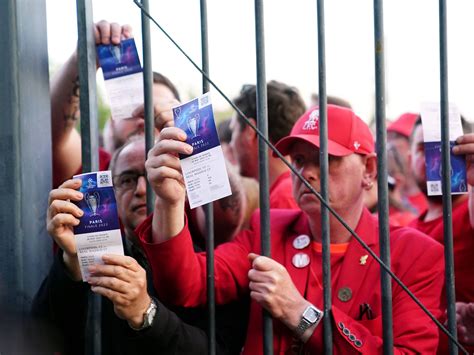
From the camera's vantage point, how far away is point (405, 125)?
4992mm

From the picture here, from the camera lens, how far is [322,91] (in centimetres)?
226

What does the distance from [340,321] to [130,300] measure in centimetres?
55

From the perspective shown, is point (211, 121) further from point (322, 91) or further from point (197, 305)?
point (197, 305)

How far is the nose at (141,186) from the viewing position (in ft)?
10.2

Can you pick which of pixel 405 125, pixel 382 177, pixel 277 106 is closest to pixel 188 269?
pixel 382 177

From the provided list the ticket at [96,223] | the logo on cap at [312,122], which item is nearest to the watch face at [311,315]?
the ticket at [96,223]

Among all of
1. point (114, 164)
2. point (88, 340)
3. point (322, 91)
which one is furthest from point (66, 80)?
point (322, 91)

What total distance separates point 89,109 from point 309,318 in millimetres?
805

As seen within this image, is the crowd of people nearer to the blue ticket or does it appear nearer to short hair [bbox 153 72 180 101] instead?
the blue ticket

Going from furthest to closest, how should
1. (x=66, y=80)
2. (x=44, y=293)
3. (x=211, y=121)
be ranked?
(x=66, y=80)
(x=44, y=293)
(x=211, y=121)

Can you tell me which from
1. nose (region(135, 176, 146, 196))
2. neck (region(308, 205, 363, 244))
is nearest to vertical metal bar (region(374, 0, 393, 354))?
neck (region(308, 205, 363, 244))

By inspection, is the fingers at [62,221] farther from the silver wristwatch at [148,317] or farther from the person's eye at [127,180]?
the person's eye at [127,180]

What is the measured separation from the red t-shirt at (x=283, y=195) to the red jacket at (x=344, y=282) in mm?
928

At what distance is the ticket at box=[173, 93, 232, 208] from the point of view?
7.07ft
